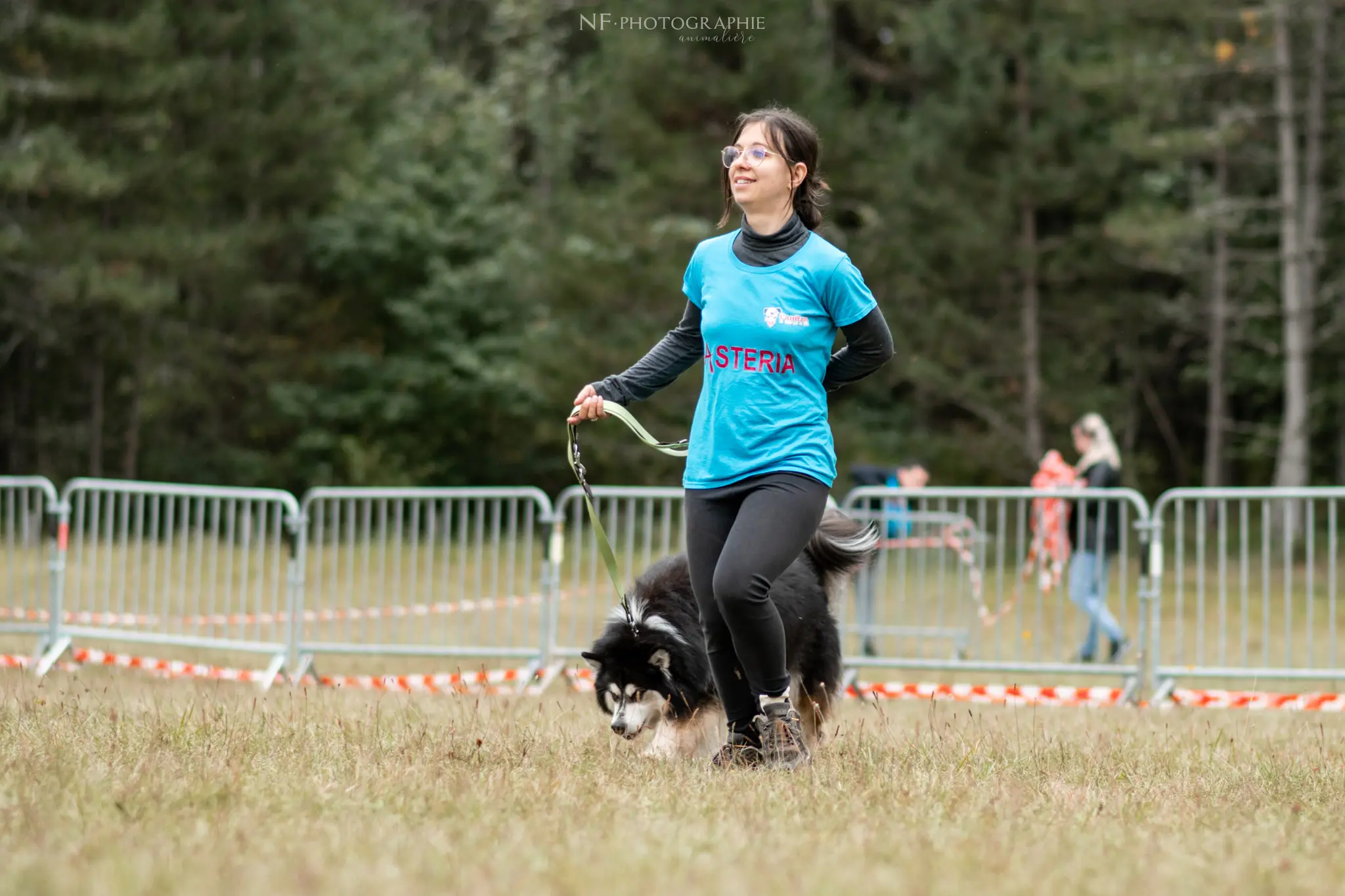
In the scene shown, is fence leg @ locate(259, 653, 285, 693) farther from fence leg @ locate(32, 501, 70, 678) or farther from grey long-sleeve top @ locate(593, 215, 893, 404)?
grey long-sleeve top @ locate(593, 215, 893, 404)

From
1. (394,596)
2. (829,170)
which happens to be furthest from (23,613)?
(829,170)

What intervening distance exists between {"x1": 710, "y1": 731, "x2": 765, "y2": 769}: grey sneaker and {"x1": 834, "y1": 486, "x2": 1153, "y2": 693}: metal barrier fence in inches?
140

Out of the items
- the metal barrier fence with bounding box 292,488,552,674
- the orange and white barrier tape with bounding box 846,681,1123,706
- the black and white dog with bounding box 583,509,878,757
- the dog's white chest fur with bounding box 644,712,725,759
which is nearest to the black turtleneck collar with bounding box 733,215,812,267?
the black and white dog with bounding box 583,509,878,757

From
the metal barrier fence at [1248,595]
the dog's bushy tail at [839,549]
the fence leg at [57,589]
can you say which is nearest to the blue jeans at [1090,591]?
the metal barrier fence at [1248,595]

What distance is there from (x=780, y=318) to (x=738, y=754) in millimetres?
1444

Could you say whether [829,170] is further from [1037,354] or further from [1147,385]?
[1147,385]

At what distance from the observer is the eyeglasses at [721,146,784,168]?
4660mm

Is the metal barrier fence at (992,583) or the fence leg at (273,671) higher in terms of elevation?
the metal barrier fence at (992,583)

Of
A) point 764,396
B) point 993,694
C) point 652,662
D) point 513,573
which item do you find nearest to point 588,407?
point 764,396

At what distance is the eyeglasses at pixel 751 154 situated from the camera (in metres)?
4.66

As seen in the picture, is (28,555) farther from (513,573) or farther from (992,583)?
(992,583)

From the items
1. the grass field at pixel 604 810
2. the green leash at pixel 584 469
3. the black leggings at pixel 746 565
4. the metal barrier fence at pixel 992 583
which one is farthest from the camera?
the metal barrier fence at pixel 992 583

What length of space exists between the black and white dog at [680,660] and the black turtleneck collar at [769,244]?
4.27ft

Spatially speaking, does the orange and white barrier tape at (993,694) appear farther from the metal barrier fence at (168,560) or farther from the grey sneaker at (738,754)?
the metal barrier fence at (168,560)
